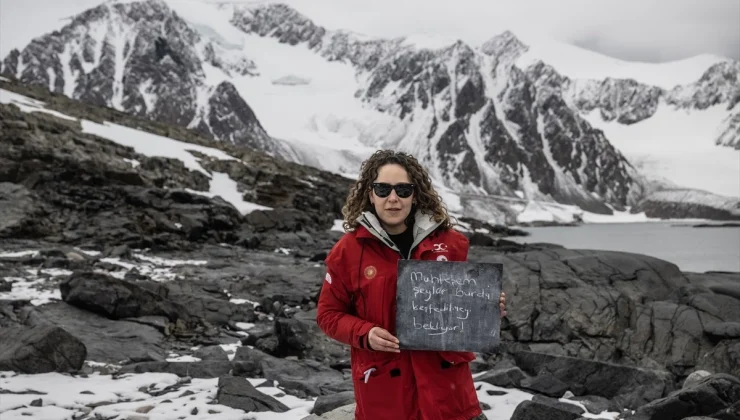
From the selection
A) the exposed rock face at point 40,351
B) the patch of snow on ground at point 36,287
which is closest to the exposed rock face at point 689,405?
the exposed rock face at point 40,351

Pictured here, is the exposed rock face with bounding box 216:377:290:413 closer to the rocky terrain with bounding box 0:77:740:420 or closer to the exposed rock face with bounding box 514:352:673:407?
the rocky terrain with bounding box 0:77:740:420

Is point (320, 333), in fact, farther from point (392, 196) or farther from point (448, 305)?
point (392, 196)

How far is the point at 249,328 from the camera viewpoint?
13.8 meters

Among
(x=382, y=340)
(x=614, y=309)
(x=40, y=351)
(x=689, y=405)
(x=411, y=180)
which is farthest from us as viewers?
(x=614, y=309)

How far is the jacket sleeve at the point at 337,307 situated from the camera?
12.0ft

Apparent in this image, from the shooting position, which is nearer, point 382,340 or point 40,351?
point 382,340

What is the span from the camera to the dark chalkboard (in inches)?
145

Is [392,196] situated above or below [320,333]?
above

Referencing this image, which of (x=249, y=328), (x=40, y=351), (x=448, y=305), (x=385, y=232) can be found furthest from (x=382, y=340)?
(x=249, y=328)

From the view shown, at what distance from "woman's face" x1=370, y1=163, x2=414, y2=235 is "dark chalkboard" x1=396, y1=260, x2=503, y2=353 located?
35 centimetres

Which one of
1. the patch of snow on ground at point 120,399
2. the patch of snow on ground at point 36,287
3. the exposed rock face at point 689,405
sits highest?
the exposed rock face at point 689,405

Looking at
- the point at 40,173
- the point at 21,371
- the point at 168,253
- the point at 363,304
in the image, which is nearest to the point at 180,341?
the point at 21,371

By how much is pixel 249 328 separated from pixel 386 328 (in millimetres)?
10626

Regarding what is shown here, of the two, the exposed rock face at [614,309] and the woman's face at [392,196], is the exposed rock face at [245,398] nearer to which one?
the woman's face at [392,196]
